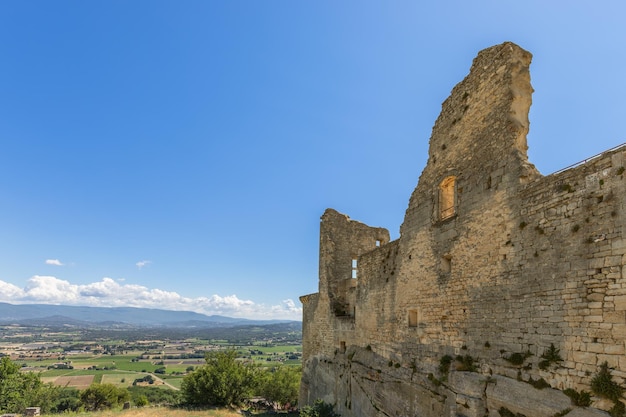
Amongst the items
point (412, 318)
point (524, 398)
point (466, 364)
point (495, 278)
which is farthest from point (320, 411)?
point (495, 278)

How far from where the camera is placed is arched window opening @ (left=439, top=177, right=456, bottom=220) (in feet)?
41.0

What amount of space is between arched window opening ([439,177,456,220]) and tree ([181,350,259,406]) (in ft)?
79.3

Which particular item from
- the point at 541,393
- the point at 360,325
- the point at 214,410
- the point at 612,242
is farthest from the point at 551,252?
the point at 214,410

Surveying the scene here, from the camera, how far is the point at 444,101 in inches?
528

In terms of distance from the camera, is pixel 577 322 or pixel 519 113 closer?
pixel 577 322

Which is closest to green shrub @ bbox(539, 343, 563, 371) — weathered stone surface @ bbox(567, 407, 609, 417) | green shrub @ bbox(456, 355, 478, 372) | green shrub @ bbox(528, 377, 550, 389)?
green shrub @ bbox(528, 377, 550, 389)

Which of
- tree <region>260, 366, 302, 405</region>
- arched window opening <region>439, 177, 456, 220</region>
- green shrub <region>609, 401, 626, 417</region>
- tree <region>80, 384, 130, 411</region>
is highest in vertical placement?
arched window opening <region>439, 177, 456, 220</region>

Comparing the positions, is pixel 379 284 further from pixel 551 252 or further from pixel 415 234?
pixel 551 252

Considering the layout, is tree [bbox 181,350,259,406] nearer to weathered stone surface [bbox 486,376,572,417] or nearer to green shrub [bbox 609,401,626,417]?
weathered stone surface [bbox 486,376,572,417]

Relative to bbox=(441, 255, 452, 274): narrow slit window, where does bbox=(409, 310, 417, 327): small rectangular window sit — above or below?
below

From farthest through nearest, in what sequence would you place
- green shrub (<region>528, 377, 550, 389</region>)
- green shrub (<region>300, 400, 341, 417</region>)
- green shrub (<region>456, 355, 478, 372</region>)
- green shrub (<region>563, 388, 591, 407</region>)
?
1. green shrub (<region>300, 400, 341, 417</region>)
2. green shrub (<region>456, 355, 478, 372</region>)
3. green shrub (<region>528, 377, 550, 389</region>)
4. green shrub (<region>563, 388, 591, 407</region>)

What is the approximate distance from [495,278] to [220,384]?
85.1ft

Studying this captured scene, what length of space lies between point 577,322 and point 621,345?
0.82 metres

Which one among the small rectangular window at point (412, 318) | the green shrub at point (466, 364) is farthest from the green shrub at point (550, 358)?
the small rectangular window at point (412, 318)
